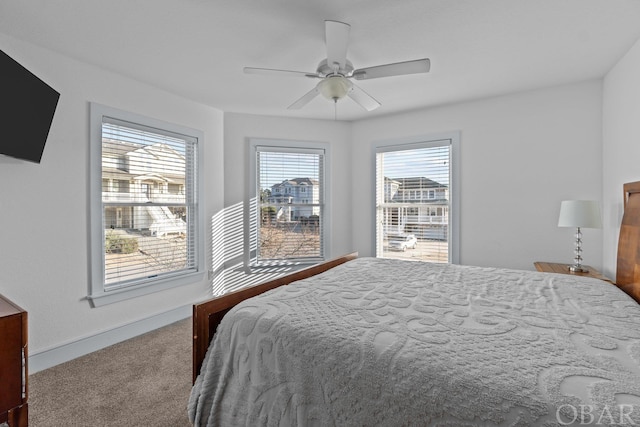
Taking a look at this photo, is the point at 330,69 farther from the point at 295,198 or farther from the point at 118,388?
the point at 118,388

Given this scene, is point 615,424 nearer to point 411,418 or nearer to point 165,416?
point 411,418

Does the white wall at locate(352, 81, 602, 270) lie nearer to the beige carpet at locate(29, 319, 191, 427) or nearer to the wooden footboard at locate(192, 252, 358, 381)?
the wooden footboard at locate(192, 252, 358, 381)

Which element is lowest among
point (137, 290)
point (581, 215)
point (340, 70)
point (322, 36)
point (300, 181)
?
point (137, 290)

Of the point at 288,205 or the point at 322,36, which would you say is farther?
the point at 288,205

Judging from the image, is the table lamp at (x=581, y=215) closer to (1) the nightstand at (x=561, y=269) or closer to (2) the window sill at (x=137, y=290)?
(1) the nightstand at (x=561, y=269)

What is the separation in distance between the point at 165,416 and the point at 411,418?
162 cm

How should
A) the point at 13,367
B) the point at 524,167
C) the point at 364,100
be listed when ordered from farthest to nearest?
1. the point at 524,167
2. the point at 364,100
3. the point at 13,367

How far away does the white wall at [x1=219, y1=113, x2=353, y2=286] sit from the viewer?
3.95m

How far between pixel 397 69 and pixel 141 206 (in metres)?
2.74

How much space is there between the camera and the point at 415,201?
4.00 m

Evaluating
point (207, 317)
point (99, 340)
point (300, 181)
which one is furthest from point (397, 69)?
point (99, 340)

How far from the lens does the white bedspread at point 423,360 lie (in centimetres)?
85

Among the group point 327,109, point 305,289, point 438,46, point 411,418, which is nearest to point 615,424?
point 411,418

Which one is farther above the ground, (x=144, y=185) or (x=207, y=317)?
(x=144, y=185)
